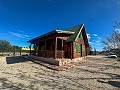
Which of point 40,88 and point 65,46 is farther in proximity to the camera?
point 65,46

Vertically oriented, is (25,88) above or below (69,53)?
below

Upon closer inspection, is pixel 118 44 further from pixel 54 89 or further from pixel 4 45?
pixel 4 45

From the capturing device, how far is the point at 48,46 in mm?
21641

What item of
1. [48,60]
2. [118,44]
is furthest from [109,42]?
[48,60]

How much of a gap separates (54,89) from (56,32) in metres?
9.29

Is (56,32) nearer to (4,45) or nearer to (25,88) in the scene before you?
(25,88)

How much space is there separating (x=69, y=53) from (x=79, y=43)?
314 centimetres

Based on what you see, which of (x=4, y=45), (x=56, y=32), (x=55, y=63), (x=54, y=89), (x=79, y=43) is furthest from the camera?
(x=4, y=45)

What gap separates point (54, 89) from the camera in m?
6.05

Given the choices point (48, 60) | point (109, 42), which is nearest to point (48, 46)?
point (48, 60)

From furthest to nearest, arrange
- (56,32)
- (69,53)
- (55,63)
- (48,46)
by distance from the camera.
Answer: (48,46), (69,53), (56,32), (55,63)

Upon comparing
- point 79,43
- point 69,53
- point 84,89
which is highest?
point 79,43

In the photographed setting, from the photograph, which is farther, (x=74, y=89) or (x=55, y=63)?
(x=55, y=63)

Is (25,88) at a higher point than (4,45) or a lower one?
lower
